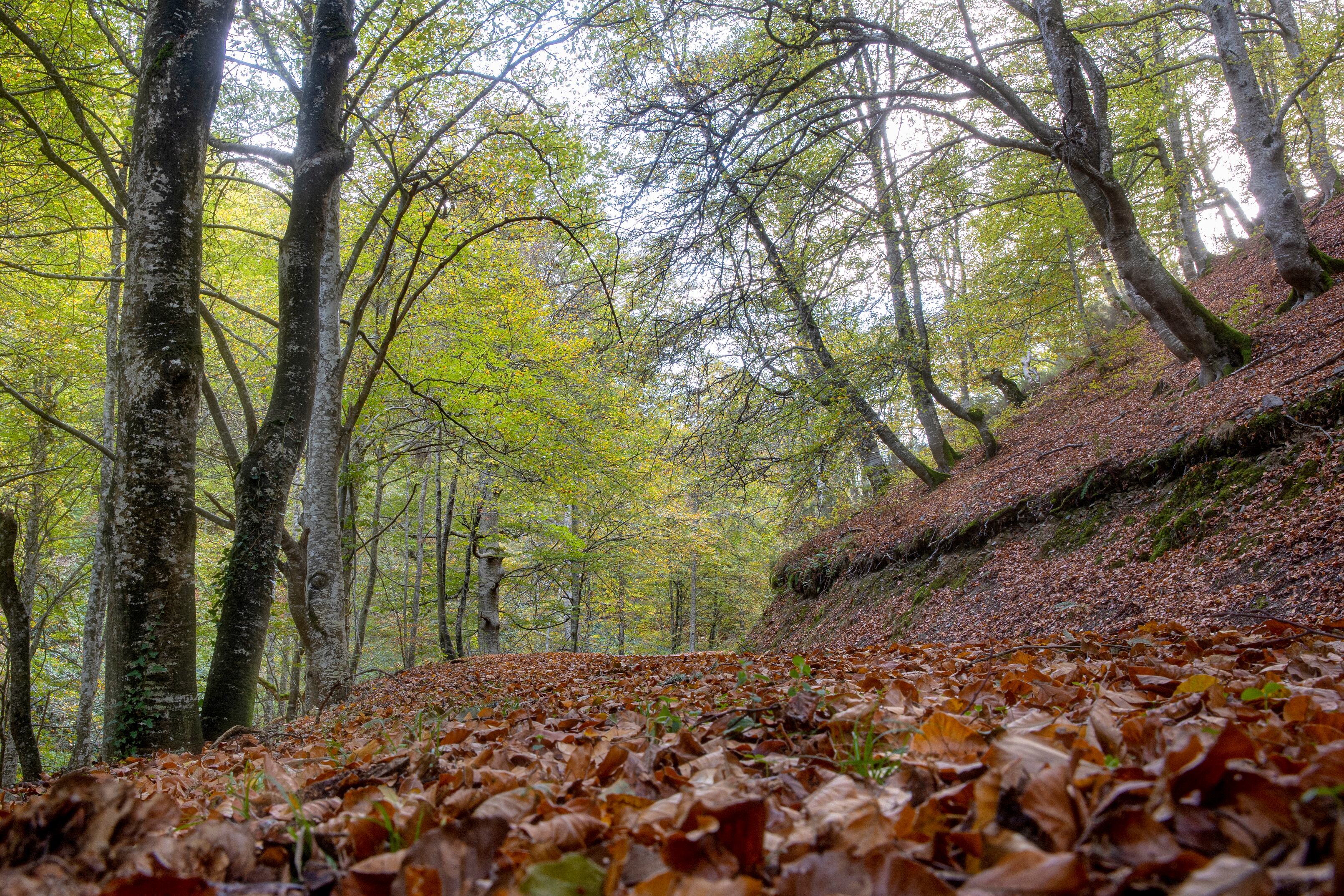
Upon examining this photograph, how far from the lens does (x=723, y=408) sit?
8258 mm

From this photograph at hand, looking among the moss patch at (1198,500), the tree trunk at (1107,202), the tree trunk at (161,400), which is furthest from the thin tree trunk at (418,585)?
the tree trunk at (1107,202)

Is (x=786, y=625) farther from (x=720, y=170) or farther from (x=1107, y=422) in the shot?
(x=720, y=170)

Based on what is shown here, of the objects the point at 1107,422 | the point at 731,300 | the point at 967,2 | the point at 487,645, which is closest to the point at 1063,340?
the point at 1107,422

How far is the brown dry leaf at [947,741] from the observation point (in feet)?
4.26

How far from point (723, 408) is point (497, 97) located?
17.9ft

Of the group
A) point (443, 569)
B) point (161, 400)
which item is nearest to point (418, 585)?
point (443, 569)

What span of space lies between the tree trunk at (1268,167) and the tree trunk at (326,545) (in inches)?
410

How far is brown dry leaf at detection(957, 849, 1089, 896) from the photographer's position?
651 millimetres

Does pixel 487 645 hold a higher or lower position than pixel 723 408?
lower

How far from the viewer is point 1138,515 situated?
5.68m

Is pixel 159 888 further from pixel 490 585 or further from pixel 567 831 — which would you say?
pixel 490 585

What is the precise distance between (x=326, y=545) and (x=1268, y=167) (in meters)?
11.6

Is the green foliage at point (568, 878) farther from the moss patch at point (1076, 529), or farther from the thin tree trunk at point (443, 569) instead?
the thin tree trunk at point (443, 569)

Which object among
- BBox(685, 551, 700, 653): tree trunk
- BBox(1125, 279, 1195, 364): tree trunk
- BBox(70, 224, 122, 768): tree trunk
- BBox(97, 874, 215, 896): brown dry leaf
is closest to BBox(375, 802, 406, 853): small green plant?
BBox(97, 874, 215, 896): brown dry leaf
